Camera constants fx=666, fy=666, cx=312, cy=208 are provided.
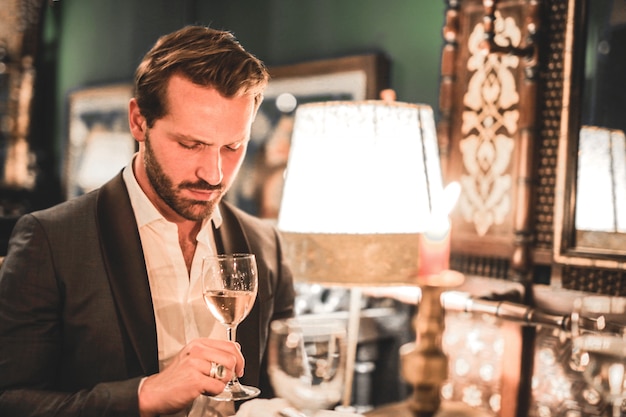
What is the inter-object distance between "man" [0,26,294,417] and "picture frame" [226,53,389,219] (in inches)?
48.2

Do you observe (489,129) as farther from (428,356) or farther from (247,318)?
(428,356)

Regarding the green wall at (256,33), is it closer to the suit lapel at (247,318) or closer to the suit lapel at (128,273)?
the suit lapel at (247,318)

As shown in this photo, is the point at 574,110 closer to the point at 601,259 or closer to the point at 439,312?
the point at 601,259

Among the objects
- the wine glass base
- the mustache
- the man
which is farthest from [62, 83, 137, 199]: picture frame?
the wine glass base

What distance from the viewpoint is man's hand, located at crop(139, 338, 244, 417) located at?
128cm

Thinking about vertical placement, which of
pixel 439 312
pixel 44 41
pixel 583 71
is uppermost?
pixel 44 41

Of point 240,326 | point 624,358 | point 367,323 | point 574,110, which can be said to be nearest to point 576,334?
point 624,358

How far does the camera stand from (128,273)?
1.57 meters

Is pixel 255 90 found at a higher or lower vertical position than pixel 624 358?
higher

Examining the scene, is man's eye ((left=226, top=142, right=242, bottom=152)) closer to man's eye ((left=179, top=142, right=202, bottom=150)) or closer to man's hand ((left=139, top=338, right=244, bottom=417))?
man's eye ((left=179, top=142, right=202, bottom=150))

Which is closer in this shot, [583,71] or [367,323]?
[583,71]

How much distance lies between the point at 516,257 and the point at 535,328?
0.80 ft

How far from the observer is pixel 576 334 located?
1.37 metres

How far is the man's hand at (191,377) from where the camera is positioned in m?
1.28
